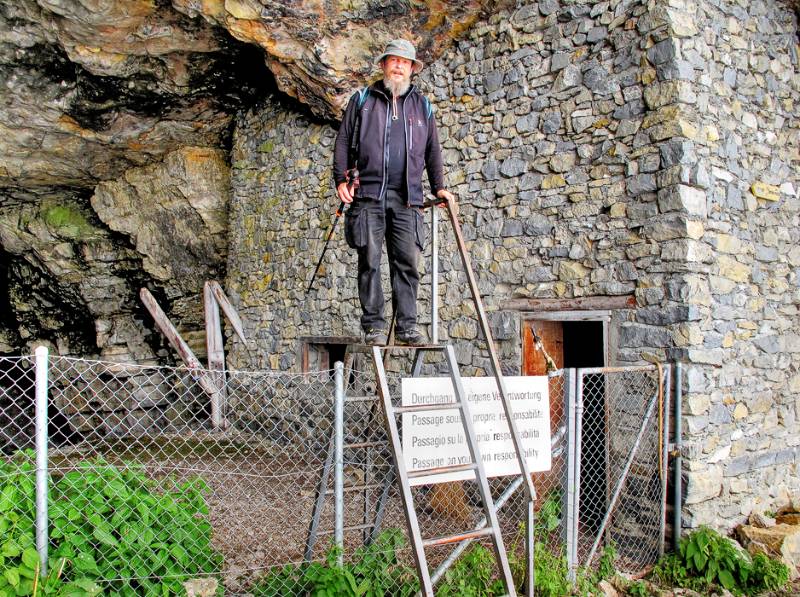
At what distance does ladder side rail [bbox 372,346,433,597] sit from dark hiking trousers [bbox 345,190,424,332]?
0.67m

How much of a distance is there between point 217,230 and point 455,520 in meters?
5.64

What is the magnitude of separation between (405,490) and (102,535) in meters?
1.40

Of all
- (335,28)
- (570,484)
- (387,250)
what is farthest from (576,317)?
(335,28)

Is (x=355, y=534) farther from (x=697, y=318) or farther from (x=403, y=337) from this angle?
(x=697, y=318)

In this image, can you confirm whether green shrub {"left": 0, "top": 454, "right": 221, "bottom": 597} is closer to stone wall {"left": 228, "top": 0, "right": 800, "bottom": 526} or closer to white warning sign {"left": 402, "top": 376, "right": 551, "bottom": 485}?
white warning sign {"left": 402, "top": 376, "right": 551, "bottom": 485}

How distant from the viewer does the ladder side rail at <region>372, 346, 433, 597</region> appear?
301 centimetres

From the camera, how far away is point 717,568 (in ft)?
14.9

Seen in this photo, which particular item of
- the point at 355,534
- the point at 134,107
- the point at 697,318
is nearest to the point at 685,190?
the point at 697,318

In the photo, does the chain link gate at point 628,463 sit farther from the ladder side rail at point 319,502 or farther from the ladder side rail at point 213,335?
the ladder side rail at point 213,335

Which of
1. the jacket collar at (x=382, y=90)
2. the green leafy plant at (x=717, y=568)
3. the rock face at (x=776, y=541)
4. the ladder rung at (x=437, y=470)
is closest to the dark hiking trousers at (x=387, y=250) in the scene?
the jacket collar at (x=382, y=90)

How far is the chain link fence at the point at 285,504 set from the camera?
125 inches

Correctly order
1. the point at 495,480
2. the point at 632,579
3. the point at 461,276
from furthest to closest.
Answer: the point at 461,276, the point at 495,480, the point at 632,579

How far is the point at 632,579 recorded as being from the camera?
179 inches

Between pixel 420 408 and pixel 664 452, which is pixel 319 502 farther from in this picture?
pixel 664 452
